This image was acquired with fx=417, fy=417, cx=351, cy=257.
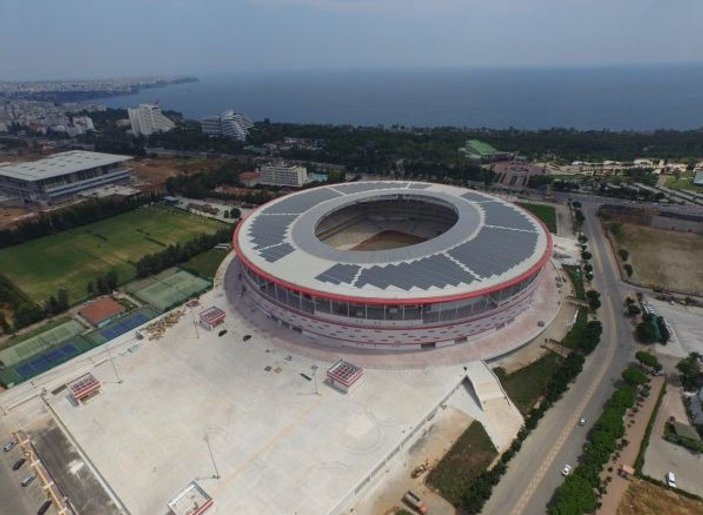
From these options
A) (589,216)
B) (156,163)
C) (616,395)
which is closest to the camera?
(616,395)

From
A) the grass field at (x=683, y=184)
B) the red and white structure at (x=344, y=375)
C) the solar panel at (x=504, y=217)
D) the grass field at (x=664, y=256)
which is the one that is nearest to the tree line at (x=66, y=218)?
the red and white structure at (x=344, y=375)

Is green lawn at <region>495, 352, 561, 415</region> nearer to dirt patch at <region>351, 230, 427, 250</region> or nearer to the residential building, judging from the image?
dirt patch at <region>351, 230, 427, 250</region>

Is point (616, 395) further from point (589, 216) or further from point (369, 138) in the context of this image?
point (369, 138)

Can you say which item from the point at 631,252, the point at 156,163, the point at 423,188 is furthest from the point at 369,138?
the point at 631,252

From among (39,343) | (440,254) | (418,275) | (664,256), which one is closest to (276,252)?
(418,275)

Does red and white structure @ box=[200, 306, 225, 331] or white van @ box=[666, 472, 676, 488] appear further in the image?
red and white structure @ box=[200, 306, 225, 331]

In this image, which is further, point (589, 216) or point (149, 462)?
point (589, 216)

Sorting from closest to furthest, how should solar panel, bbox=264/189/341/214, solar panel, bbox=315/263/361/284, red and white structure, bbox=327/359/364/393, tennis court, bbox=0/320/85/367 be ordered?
1. red and white structure, bbox=327/359/364/393
2. solar panel, bbox=315/263/361/284
3. tennis court, bbox=0/320/85/367
4. solar panel, bbox=264/189/341/214

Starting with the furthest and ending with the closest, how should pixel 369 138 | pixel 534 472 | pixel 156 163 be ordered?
pixel 369 138
pixel 156 163
pixel 534 472

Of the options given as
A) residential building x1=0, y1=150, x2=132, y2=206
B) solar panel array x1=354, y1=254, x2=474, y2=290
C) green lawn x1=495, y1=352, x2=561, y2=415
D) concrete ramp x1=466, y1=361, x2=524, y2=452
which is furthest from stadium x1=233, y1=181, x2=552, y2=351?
residential building x1=0, y1=150, x2=132, y2=206
